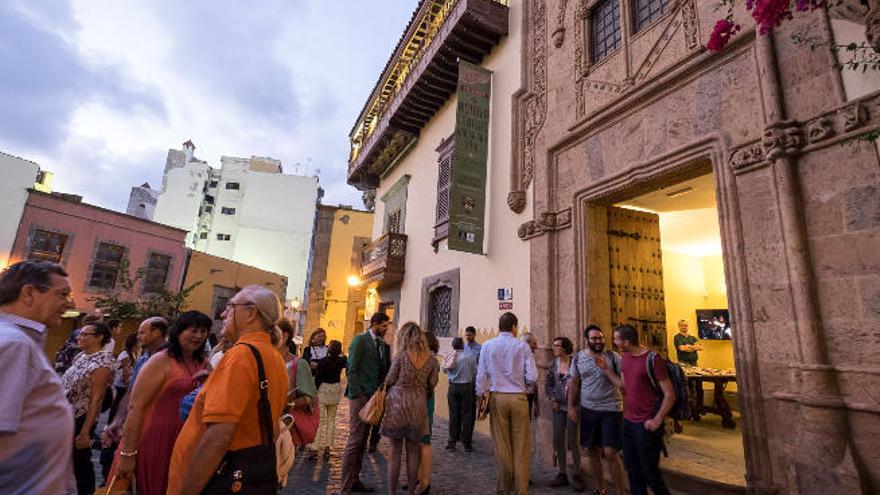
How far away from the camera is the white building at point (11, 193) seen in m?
17.8

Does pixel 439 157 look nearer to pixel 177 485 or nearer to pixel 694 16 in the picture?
pixel 694 16

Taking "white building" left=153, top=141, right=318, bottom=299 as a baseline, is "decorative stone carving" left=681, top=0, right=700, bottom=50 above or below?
below

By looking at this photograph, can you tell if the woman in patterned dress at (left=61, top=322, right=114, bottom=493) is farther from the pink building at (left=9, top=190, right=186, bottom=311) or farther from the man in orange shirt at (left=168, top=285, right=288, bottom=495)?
the pink building at (left=9, top=190, right=186, bottom=311)

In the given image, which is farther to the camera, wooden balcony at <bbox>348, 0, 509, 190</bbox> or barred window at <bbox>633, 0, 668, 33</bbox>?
wooden balcony at <bbox>348, 0, 509, 190</bbox>

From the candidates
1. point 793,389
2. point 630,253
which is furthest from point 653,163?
point 793,389

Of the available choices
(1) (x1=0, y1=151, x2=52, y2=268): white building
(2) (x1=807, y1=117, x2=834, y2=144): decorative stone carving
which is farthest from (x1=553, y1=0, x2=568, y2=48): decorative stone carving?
(1) (x1=0, y1=151, x2=52, y2=268): white building

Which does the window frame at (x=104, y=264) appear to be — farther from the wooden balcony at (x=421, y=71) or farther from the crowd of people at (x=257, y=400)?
the crowd of people at (x=257, y=400)

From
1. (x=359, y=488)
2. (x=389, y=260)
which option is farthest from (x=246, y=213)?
(x=359, y=488)

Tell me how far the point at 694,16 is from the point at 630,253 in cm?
358

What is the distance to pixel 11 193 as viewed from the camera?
18.4 meters

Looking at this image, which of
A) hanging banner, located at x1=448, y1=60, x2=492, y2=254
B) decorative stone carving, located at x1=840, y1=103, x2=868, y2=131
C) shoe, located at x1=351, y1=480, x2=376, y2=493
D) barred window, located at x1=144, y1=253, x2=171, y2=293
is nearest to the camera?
decorative stone carving, located at x1=840, y1=103, x2=868, y2=131

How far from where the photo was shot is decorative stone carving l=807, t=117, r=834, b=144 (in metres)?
4.21

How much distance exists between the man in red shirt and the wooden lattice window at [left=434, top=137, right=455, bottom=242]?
7487mm

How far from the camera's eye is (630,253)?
737 cm
